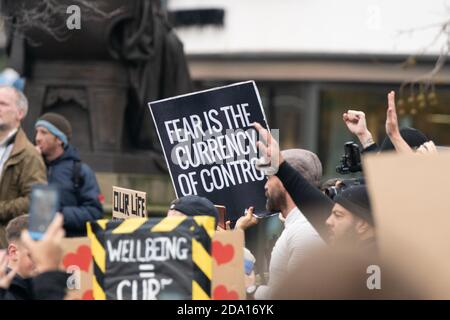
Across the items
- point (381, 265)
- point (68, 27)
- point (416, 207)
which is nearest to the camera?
point (381, 265)

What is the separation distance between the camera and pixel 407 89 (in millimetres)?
22109

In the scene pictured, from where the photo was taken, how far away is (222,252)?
4.93 m

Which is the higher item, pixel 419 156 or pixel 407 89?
pixel 419 156

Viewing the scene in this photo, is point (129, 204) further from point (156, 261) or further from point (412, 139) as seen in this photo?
point (156, 261)

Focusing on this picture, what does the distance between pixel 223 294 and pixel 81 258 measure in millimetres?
570

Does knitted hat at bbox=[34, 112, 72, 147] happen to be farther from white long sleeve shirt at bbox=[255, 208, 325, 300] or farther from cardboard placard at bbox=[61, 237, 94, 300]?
cardboard placard at bbox=[61, 237, 94, 300]

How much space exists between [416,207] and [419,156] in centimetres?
15

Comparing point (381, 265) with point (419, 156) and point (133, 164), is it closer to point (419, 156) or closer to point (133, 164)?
point (419, 156)

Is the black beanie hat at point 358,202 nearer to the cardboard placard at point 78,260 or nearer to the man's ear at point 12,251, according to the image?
the cardboard placard at point 78,260

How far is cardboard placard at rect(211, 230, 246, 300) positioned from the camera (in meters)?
4.87

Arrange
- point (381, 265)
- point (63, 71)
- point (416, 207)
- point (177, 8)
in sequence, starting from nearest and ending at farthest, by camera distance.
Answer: point (381, 265) → point (416, 207) → point (63, 71) → point (177, 8)

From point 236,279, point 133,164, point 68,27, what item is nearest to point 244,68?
point 133,164

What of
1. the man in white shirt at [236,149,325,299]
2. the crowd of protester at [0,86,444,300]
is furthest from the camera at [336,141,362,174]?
the man in white shirt at [236,149,325,299]

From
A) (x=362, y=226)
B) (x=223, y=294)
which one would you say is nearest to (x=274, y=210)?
(x=362, y=226)
